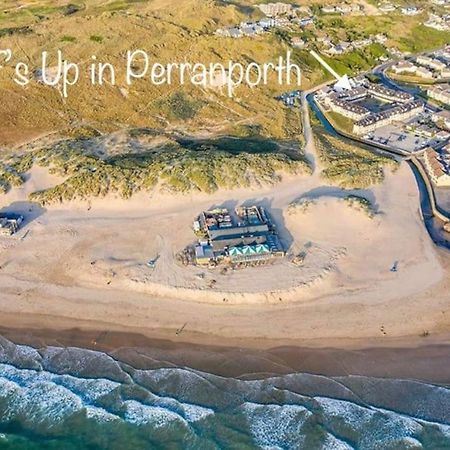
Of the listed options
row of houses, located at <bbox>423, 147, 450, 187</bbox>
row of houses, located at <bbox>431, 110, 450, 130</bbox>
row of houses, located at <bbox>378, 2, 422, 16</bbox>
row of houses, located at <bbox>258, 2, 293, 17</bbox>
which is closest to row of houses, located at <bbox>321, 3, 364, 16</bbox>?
row of houses, located at <bbox>378, 2, 422, 16</bbox>

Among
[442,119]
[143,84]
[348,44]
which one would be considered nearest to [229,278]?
[143,84]

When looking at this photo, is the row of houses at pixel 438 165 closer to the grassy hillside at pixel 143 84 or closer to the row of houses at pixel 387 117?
the row of houses at pixel 387 117

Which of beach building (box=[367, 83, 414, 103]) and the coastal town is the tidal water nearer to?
the coastal town

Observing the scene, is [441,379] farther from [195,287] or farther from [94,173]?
[94,173]

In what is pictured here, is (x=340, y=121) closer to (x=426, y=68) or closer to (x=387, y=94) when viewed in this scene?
(x=387, y=94)

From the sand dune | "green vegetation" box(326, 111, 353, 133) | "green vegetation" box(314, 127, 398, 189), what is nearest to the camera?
the sand dune

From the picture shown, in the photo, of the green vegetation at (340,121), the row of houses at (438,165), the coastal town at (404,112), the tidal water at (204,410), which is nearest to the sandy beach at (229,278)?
the tidal water at (204,410)

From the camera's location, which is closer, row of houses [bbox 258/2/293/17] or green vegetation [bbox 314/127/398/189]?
green vegetation [bbox 314/127/398/189]
